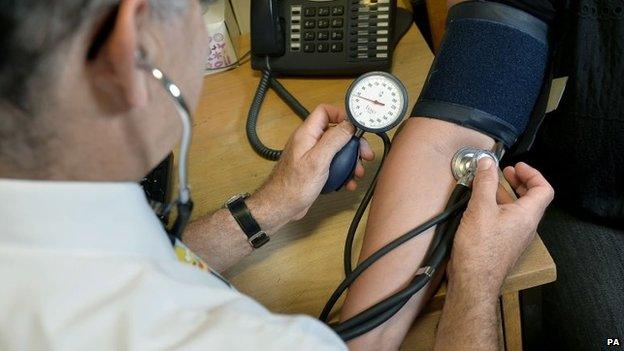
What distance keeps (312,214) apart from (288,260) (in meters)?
0.09

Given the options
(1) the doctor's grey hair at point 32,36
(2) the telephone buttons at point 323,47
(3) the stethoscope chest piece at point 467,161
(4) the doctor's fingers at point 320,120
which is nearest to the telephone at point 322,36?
(2) the telephone buttons at point 323,47

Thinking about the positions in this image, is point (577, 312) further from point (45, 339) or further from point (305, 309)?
point (45, 339)

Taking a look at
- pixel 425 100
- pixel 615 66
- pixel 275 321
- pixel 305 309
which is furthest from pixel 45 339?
pixel 615 66

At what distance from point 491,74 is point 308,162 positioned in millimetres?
324

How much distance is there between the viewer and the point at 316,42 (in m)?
1.10

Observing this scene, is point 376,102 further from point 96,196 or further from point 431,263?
point 96,196

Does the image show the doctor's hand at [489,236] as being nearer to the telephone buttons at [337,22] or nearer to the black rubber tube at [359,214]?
the black rubber tube at [359,214]

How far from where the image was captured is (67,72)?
47 centimetres

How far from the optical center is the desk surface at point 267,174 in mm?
860

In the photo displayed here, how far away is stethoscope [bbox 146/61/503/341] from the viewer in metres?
0.79

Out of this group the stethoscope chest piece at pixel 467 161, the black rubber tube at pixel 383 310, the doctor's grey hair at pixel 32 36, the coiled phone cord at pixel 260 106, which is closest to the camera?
the doctor's grey hair at pixel 32 36

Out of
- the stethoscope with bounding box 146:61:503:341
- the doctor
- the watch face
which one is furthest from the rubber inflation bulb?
the doctor

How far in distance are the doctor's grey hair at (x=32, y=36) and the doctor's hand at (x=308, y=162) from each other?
472 millimetres

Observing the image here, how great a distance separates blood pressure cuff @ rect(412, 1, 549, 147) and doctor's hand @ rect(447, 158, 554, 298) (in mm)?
123
